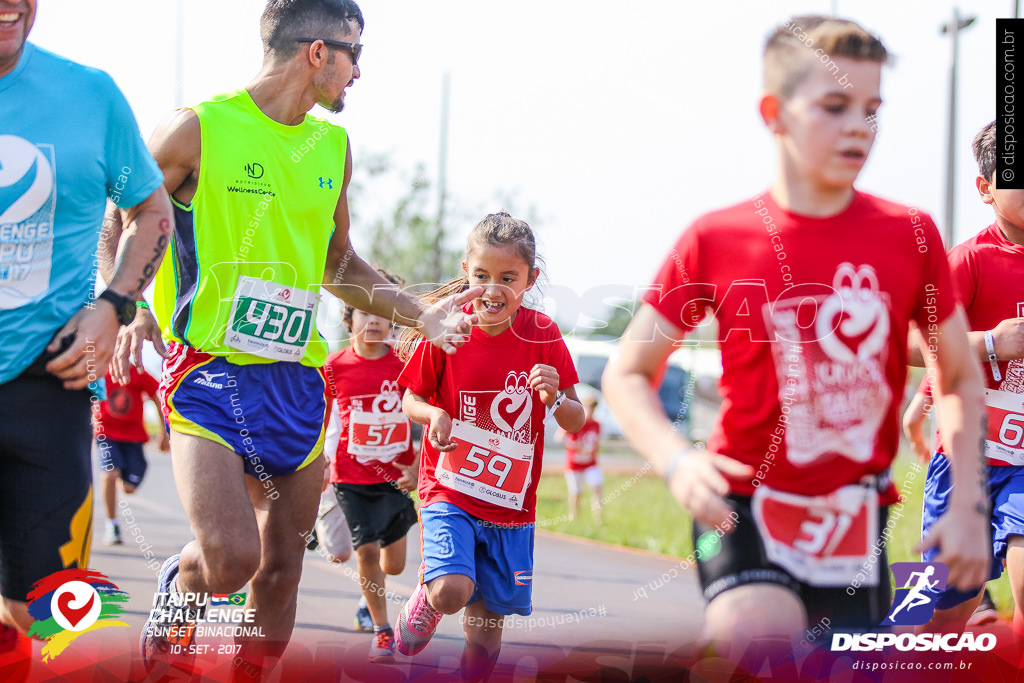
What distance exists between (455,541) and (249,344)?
978mm

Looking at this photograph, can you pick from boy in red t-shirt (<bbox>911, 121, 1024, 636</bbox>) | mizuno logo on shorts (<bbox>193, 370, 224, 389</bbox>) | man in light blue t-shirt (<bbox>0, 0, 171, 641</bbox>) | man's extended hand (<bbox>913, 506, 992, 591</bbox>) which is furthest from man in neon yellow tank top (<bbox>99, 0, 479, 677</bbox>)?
boy in red t-shirt (<bbox>911, 121, 1024, 636</bbox>)

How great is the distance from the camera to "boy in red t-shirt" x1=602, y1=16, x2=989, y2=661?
2348mm

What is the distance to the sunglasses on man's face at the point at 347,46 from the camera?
3400 mm

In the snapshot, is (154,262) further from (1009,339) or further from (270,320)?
(1009,339)

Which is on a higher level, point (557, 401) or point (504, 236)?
point (504, 236)

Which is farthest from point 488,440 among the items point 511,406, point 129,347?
point 129,347

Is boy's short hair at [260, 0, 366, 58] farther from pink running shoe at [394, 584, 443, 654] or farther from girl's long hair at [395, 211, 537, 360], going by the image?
pink running shoe at [394, 584, 443, 654]

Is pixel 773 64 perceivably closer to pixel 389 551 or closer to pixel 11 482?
pixel 11 482

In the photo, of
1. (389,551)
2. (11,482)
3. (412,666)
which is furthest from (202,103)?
(389,551)

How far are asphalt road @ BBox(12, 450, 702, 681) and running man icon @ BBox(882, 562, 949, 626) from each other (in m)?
0.78

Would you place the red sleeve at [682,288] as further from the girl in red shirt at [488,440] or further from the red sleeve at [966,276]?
the red sleeve at [966,276]

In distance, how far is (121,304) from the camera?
278cm

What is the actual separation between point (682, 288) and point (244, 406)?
1583mm

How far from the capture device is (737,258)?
2387mm
